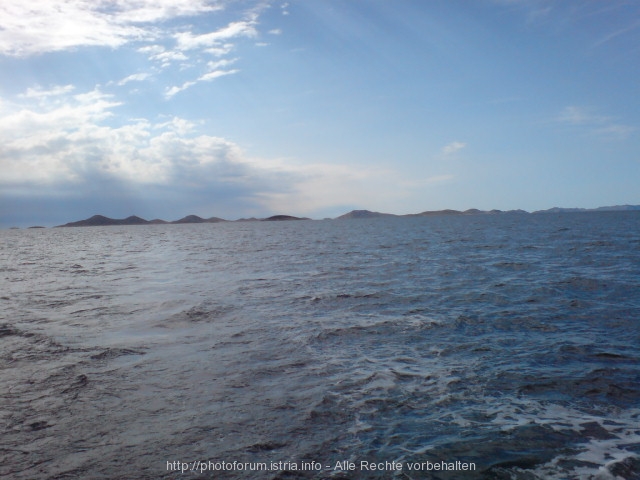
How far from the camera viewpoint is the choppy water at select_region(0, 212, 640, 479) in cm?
674

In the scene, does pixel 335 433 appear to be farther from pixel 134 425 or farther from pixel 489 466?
pixel 134 425

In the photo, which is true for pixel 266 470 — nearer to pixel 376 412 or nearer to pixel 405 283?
pixel 376 412

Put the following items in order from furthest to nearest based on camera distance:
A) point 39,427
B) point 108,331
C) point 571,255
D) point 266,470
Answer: point 571,255
point 108,331
point 39,427
point 266,470

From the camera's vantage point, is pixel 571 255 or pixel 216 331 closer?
pixel 216 331

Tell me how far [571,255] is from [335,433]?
1234 inches

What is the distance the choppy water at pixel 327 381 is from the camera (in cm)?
674

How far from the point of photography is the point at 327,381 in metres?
9.89

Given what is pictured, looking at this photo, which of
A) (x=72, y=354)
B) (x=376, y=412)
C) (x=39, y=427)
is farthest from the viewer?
(x=72, y=354)

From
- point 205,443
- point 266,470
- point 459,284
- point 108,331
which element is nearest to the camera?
point 266,470

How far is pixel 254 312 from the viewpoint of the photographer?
55.6 feet


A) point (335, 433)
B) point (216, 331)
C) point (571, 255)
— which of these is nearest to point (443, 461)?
point (335, 433)

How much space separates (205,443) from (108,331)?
8673 mm

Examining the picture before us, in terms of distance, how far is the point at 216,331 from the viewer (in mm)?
14273

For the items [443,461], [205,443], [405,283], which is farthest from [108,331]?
[405,283]
